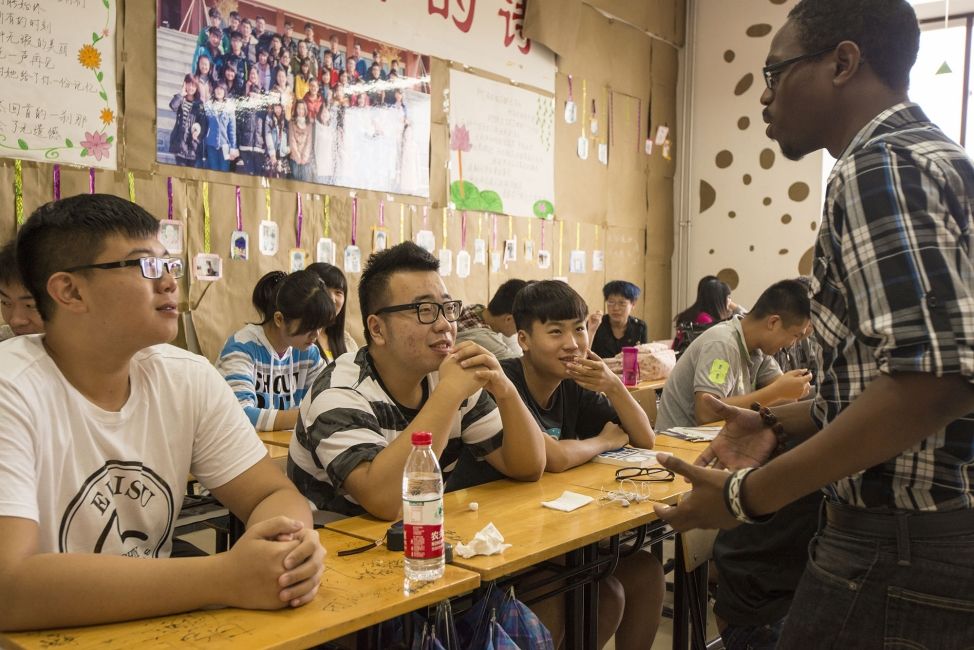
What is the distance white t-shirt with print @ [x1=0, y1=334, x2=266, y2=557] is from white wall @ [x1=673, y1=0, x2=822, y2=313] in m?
6.65

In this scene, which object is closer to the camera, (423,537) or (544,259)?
(423,537)

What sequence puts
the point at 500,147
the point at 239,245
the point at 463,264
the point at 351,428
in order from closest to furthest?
the point at 351,428
the point at 239,245
the point at 463,264
the point at 500,147

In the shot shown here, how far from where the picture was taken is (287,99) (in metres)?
4.65

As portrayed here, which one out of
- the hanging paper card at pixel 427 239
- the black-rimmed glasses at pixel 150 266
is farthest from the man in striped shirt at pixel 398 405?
the hanging paper card at pixel 427 239

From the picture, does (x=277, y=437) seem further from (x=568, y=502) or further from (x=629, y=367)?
(x=629, y=367)

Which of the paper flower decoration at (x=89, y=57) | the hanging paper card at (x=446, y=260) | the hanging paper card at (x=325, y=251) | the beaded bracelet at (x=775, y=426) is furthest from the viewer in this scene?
the hanging paper card at (x=446, y=260)

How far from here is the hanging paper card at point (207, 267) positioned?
4.28m

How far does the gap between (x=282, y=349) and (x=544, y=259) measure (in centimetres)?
316

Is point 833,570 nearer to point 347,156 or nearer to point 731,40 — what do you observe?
point 347,156

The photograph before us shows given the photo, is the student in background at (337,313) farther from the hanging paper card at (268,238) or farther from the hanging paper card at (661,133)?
the hanging paper card at (661,133)

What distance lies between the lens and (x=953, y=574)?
3.76 ft

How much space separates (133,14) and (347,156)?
1442mm

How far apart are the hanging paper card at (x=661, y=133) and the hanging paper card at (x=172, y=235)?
5.04 meters

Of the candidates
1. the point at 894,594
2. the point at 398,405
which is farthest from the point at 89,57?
the point at 894,594
